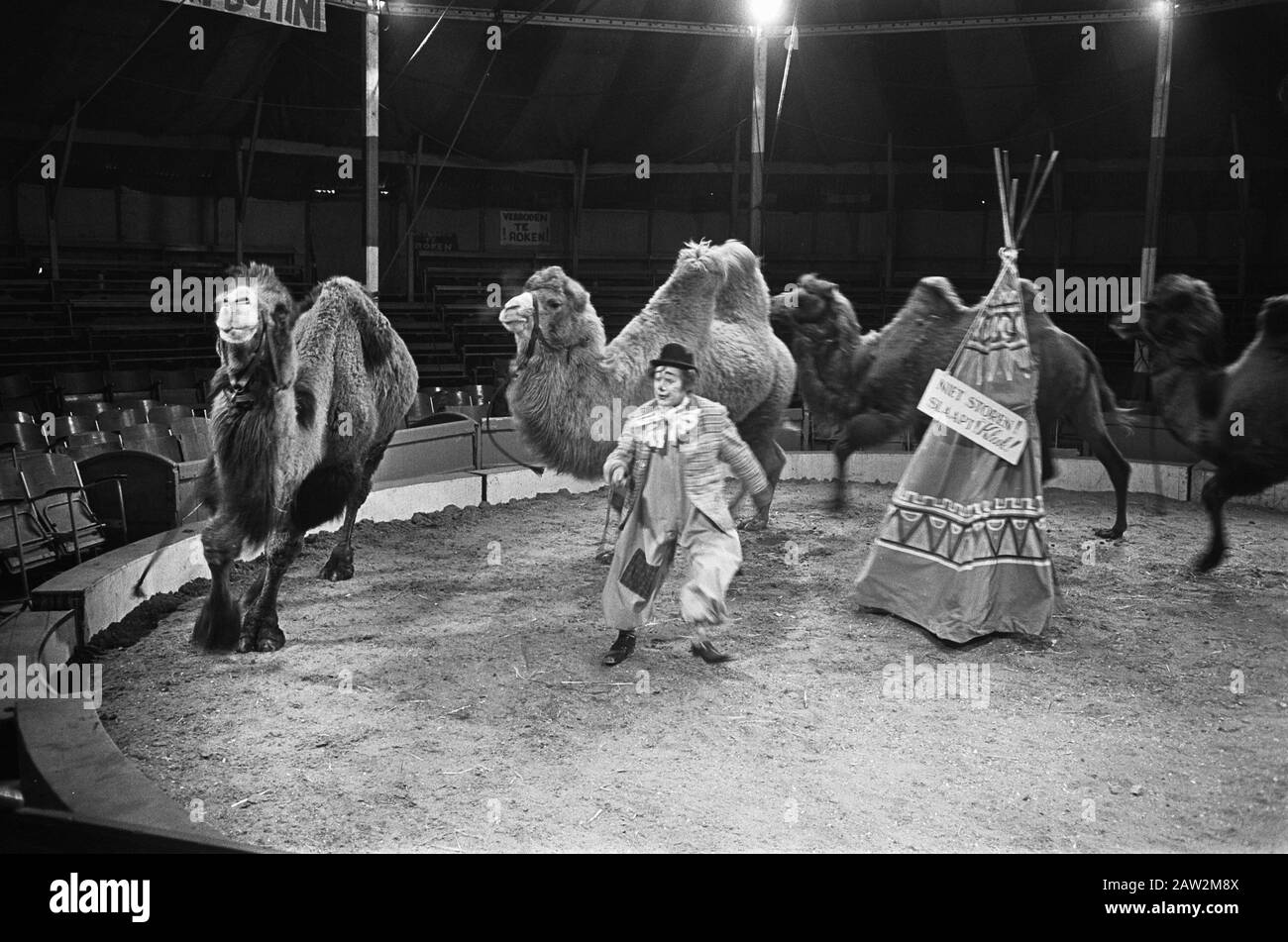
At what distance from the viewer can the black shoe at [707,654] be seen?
606 centimetres

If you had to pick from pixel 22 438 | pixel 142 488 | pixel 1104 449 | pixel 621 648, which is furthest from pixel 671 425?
pixel 22 438

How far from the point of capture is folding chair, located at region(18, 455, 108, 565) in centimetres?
673

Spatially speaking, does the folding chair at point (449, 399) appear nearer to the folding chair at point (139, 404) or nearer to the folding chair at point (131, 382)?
the folding chair at point (139, 404)

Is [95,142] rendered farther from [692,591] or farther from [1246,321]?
[1246,321]

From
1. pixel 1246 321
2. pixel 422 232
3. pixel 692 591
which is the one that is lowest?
pixel 692 591

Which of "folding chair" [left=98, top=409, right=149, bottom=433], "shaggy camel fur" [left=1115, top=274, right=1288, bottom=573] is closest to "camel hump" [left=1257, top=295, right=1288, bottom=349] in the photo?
"shaggy camel fur" [left=1115, top=274, right=1288, bottom=573]

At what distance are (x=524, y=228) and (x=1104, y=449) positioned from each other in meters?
17.1

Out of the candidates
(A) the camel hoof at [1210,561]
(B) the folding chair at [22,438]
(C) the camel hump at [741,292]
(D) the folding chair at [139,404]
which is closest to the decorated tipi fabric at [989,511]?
(A) the camel hoof at [1210,561]

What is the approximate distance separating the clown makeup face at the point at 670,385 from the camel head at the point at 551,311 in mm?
1580

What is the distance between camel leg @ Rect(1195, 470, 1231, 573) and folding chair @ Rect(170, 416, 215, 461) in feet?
24.2

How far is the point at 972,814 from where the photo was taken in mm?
4215

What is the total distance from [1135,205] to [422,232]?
554 inches

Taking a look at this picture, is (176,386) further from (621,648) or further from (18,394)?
(621,648)
